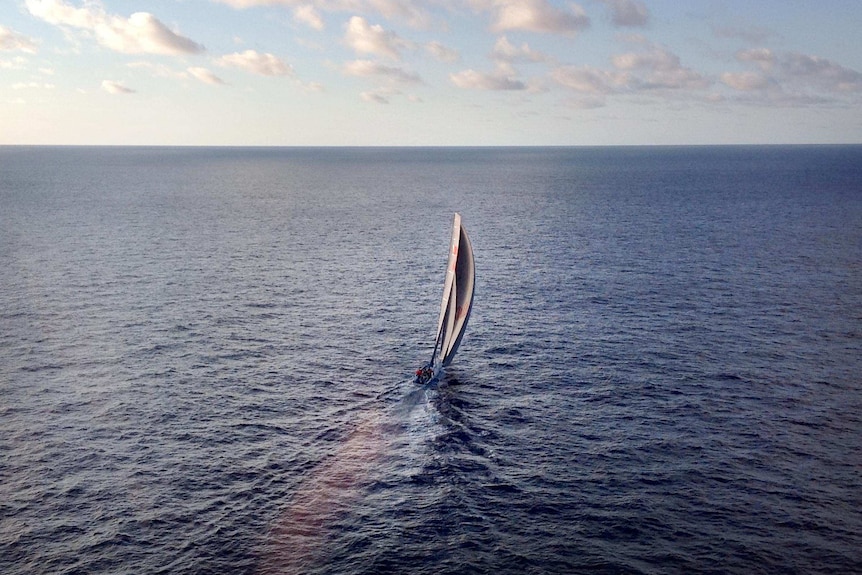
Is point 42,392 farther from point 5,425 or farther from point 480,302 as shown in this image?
point 480,302

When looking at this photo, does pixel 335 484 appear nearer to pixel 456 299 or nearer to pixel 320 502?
pixel 320 502

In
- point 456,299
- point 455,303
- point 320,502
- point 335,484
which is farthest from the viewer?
point 456,299

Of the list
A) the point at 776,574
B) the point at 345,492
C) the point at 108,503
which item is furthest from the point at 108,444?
the point at 776,574

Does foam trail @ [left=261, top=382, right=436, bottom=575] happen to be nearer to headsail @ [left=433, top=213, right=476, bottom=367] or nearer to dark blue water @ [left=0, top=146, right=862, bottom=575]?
dark blue water @ [left=0, top=146, right=862, bottom=575]

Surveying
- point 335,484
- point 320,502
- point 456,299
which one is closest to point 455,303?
point 456,299

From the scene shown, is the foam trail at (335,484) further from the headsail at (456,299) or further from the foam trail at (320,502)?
the headsail at (456,299)

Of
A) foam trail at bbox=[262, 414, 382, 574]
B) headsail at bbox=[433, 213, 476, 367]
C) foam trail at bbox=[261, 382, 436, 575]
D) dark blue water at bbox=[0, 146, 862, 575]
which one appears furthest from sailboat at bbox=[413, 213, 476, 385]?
foam trail at bbox=[262, 414, 382, 574]
